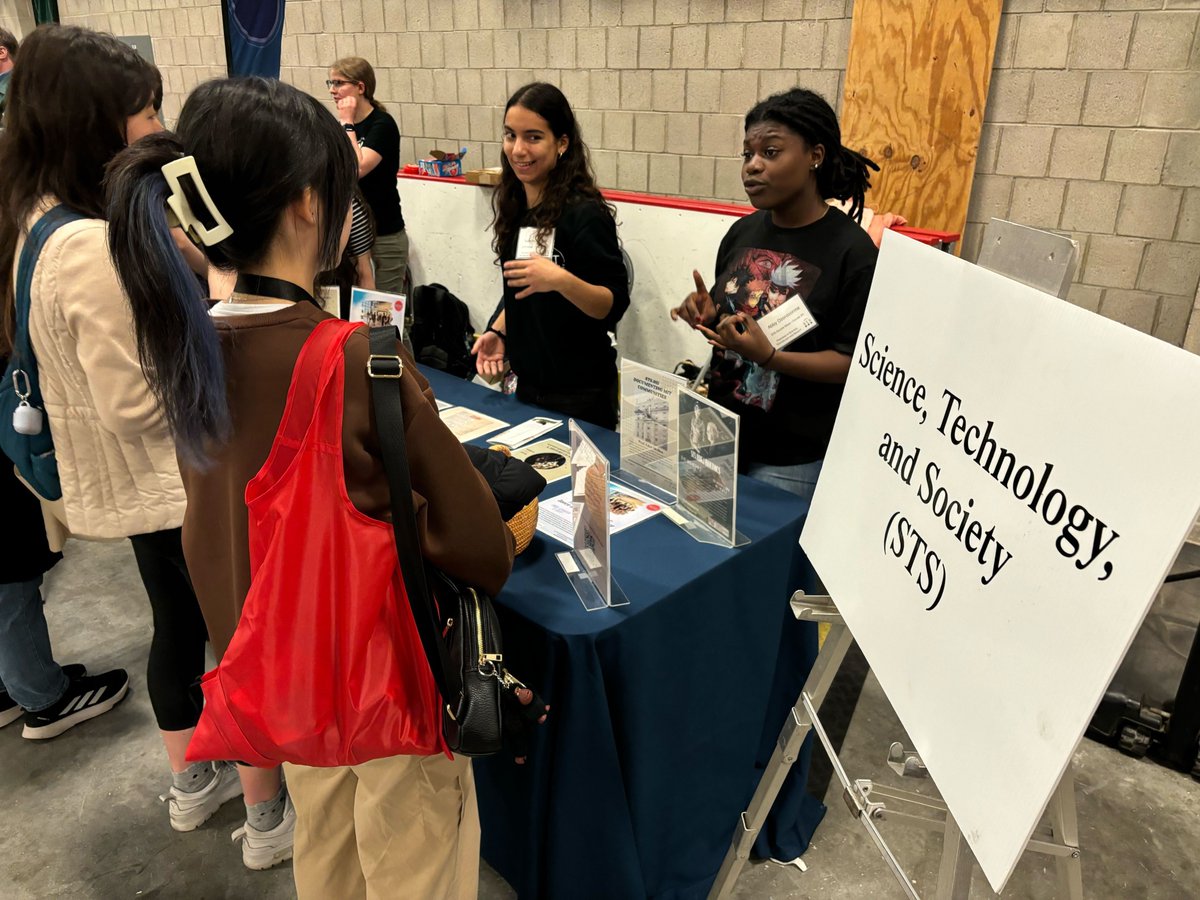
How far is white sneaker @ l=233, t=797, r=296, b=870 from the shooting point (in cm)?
171

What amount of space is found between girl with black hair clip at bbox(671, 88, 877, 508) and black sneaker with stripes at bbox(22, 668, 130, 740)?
1817 mm

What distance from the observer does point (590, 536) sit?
4.46 feet

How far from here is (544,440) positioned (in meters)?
1.95

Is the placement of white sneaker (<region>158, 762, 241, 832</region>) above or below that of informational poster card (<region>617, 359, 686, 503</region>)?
below

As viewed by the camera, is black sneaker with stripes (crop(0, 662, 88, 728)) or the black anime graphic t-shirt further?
black sneaker with stripes (crop(0, 662, 88, 728))

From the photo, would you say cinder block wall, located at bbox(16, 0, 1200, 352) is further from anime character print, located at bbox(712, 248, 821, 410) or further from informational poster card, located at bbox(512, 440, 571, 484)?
informational poster card, located at bbox(512, 440, 571, 484)

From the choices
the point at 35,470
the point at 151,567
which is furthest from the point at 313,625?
the point at 35,470

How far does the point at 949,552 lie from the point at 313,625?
73cm

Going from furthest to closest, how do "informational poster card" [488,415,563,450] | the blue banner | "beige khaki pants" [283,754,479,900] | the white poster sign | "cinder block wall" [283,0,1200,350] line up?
"cinder block wall" [283,0,1200,350], the blue banner, "informational poster card" [488,415,563,450], "beige khaki pants" [283,754,479,900], the white poster sign

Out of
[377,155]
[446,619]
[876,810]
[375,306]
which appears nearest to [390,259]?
[377,155]

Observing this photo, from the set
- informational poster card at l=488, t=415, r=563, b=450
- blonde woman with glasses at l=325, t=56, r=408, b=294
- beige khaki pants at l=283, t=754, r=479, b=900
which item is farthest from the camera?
blonde woman with glasses at l=325, t=56, r=408, b=294

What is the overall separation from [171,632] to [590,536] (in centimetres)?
91

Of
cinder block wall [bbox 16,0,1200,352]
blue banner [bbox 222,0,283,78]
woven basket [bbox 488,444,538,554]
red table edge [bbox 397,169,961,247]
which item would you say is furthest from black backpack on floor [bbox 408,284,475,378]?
woven basket [bbox 488,444,538,554]

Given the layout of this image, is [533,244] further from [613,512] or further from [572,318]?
[613,512]
